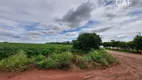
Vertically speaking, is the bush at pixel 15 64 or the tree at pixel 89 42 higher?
the tree at pixel 89 42

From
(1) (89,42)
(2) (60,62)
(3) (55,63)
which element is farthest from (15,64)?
(1) (89,42)

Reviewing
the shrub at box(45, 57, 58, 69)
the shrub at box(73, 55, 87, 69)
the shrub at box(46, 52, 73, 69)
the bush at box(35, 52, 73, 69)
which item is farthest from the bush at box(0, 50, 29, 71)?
the shrub at box(73, 55, 87, 69)

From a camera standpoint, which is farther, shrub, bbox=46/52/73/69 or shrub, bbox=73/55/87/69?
shrub, bbox=73/55/87/69

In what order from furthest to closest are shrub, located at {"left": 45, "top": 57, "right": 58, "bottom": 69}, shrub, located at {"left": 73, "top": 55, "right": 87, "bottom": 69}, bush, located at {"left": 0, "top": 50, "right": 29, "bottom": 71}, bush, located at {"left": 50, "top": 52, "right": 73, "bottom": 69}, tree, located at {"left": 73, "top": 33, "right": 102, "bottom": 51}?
tree, located at {"left": 73, "top": 33, "right": 102, "bottom": 51} → shrub, located at {"left": 73, "top": 55, "right": 87, "bottom": 69} → bush, located at {"left": 50, "top": 52, "right": 73, "bottom": 69} → shrub, located at {"left": 45, "top": 57, "right": 58, "bottom": 69} → bush, located at {"left": 0, "top": 50, "right": 29, "bottom": 71}

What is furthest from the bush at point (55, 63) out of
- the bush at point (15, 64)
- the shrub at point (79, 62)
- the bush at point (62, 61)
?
the bush at point (15, 64)

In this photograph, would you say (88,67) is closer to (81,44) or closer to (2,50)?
(2,50)

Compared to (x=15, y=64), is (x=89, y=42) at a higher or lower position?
higher

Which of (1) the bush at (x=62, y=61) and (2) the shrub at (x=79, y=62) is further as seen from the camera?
(2) the shrub at (x=79, y=62)

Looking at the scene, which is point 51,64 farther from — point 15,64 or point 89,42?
point 89,42

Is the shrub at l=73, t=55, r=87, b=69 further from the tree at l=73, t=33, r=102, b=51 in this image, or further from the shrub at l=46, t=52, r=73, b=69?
the tree at l=73, t=33, r=102, b=51

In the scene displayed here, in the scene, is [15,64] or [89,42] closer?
[15,64]

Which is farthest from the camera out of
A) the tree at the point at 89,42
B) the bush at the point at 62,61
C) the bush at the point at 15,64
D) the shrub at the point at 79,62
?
the tree at the point at 89,42

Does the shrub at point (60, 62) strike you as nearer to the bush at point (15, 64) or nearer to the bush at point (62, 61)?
the bush at point (62, 61)

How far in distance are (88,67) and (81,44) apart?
11.4 meters
